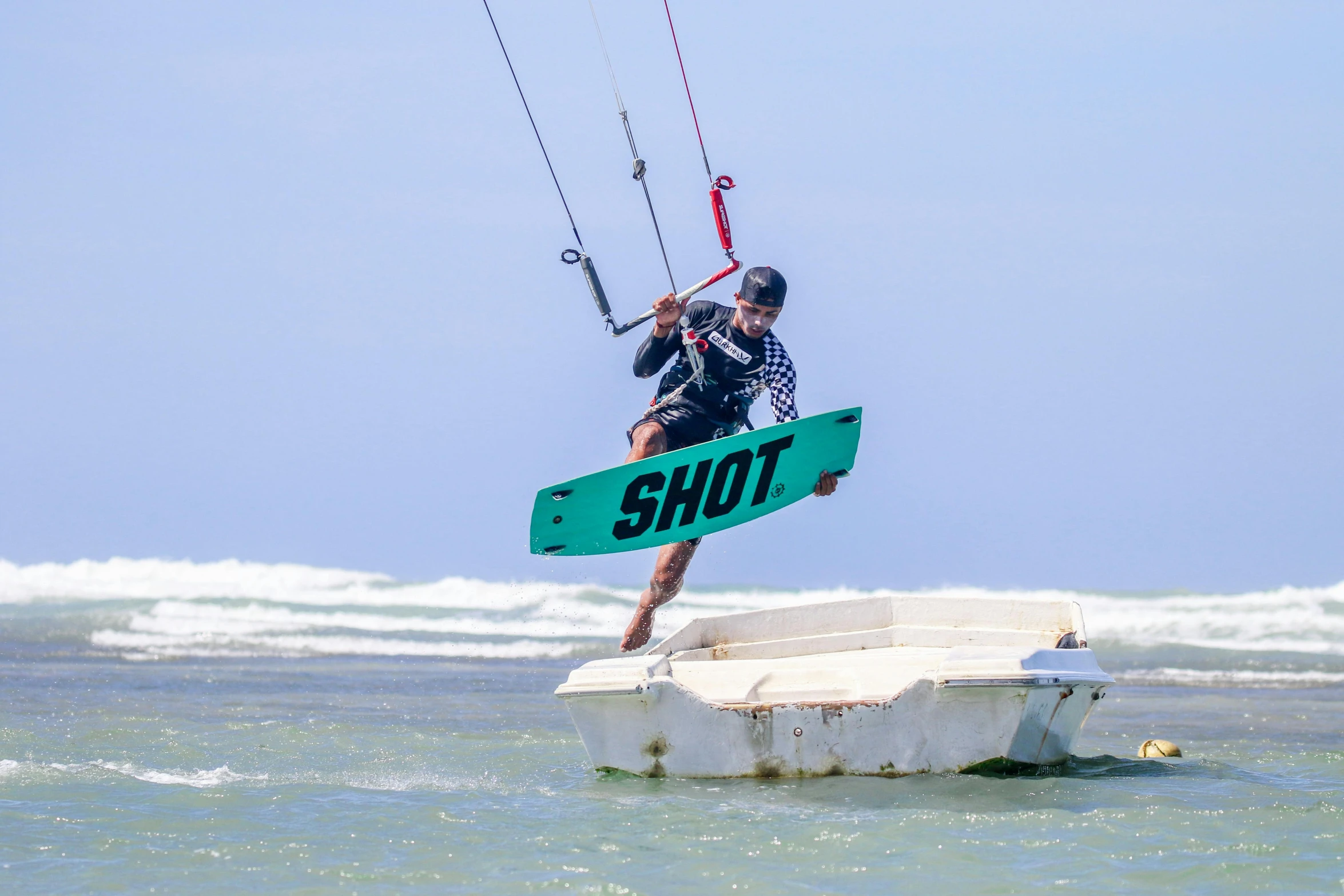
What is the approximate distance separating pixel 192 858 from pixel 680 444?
4594mm

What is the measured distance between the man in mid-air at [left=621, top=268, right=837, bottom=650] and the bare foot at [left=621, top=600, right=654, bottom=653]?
5 cm

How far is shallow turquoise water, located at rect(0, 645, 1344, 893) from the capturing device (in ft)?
18.7

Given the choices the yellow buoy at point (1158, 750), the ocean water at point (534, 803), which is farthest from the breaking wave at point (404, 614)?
the yellow buoy at point (1158, 750)

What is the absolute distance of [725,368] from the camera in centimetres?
959

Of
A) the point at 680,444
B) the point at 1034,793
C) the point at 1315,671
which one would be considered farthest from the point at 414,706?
the point at 1315,671

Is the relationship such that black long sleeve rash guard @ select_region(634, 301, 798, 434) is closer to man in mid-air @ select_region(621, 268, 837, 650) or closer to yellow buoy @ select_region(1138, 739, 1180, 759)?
man in mid-air @ select_region(621, 268, 837, 650)

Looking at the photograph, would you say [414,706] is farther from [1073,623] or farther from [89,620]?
[89,620]

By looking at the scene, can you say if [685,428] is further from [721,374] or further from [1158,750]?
[1158,750]

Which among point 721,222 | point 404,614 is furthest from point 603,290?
point 404,614

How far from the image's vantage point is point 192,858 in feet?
19.8

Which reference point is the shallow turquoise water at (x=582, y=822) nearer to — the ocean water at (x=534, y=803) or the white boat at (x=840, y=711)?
the ocean water at (x=534, y=803)

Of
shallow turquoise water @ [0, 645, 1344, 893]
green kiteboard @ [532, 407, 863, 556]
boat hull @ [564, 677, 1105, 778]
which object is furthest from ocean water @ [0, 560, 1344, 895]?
green kiteboard @ [532, 407, 863, 556]

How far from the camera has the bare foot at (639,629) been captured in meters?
9.98

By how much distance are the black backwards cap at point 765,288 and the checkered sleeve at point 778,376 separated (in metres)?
0.33
